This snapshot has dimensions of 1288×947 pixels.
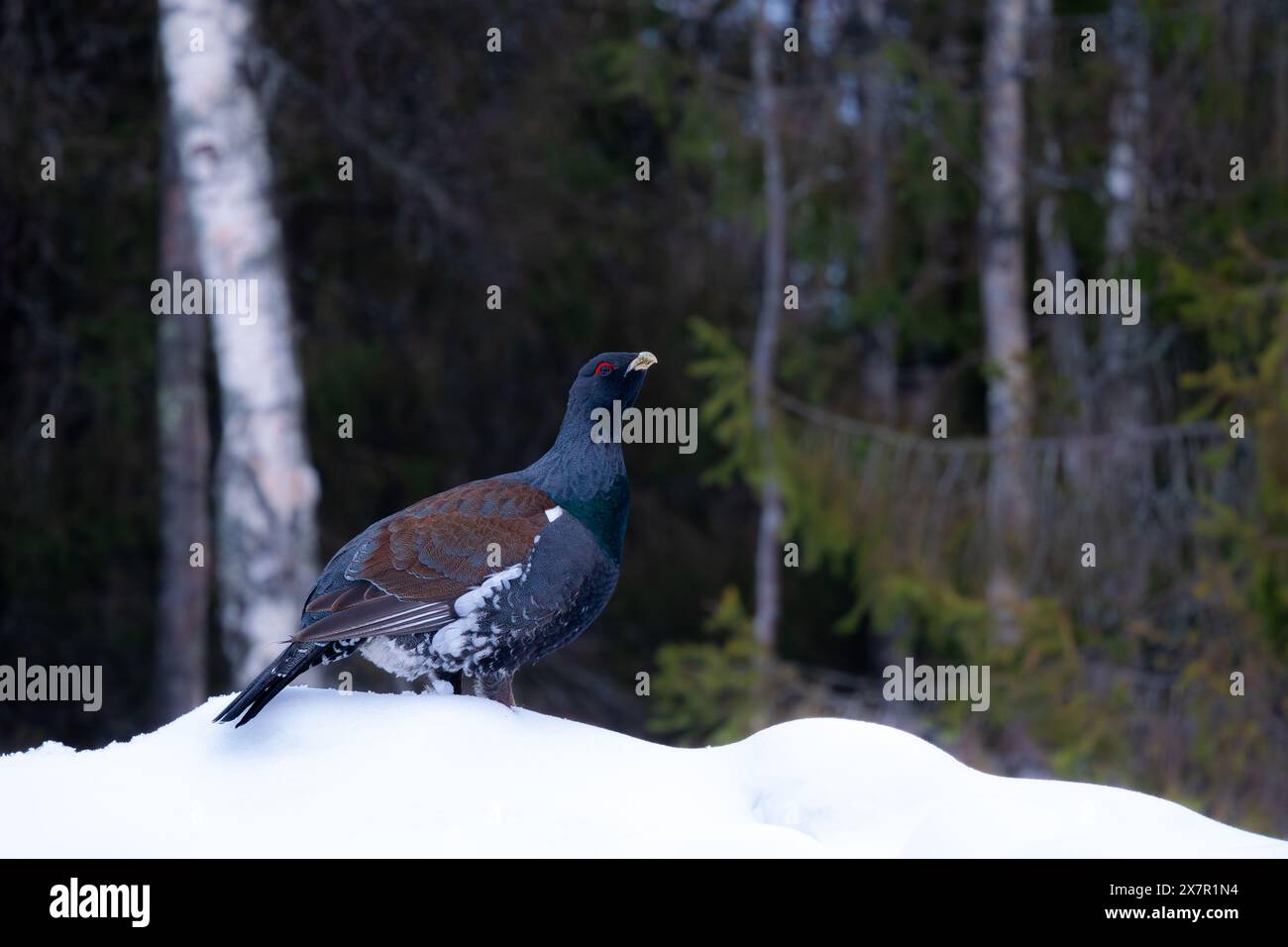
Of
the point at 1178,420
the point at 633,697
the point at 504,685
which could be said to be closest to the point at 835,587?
the point at 633,697

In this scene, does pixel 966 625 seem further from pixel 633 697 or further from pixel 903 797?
pixel 903 797

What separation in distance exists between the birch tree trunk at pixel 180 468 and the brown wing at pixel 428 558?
576cm

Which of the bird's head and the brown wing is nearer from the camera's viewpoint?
the brown wing

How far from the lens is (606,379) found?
12.5 feet

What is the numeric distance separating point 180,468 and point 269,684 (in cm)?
634

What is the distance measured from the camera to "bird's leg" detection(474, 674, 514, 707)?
12.3 feet

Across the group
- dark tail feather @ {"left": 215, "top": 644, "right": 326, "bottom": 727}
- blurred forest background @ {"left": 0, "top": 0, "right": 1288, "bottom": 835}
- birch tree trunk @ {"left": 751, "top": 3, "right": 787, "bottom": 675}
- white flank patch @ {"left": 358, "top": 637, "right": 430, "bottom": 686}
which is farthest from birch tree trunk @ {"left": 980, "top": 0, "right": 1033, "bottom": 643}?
dark tail feather @ {"left": 215, "top": 644, "right": 326, "bottom": 727}

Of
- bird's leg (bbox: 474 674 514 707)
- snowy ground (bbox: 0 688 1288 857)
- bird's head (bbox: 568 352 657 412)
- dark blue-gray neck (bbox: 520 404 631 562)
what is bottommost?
snowy ground (bbox: 0 688 1288 857)

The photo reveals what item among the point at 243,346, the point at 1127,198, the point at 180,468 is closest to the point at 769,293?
the point at 1127,198

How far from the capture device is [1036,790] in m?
3.33

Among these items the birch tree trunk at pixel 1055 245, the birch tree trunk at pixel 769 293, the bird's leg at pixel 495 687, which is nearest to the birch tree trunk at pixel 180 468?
the birch tree trunk at pixel 769 293

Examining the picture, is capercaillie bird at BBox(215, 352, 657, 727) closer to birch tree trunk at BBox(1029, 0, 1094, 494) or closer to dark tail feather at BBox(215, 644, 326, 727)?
dark tail feather at BBox(215, 644, 326, 727)

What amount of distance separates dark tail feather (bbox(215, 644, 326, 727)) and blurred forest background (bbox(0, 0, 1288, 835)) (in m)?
5.00

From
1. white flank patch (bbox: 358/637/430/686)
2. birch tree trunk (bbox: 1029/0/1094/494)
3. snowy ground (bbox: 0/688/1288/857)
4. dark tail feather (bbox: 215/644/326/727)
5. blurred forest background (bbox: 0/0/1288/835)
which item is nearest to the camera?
snowy ground (bbox: 0/688/1288/857)
